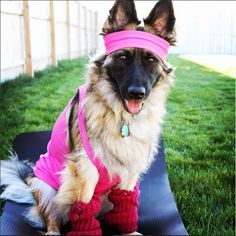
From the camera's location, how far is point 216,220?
2342 mm

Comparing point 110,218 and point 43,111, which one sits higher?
point 43,111

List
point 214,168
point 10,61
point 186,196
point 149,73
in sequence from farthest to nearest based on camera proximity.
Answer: point 10,61 < point 214,168 < point 186,196 < point 149,73

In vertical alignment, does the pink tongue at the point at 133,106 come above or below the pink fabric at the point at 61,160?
above

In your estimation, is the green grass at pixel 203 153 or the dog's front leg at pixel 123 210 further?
the green grass at pixel 203 153

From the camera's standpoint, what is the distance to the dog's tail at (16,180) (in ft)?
7.84

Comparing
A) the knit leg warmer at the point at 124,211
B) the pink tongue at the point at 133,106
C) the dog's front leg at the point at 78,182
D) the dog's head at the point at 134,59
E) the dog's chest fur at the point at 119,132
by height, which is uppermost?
the dog's head at the point at 134,59

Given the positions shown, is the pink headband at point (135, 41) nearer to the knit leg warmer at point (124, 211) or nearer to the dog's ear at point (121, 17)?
the dog's ear at point (121, 17)

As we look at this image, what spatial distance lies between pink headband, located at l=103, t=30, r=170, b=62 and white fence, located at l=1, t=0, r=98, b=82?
3.96m

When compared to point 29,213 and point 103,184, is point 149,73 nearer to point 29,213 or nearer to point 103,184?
point 103,184

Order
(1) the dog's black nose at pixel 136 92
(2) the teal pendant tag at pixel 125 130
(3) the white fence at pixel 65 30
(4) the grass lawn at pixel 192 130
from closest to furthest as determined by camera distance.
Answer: (1) the dog's black nose at pixel 136 92, (2) the teal pendant tag at pixel 125 130, (4) the grass lawn at pixel 192 130, (3) the white fence at pixel 65 30

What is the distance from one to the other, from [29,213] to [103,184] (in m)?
0.50

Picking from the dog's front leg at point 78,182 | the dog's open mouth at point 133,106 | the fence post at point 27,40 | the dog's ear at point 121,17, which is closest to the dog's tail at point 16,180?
the dog's front leg at point 78,182

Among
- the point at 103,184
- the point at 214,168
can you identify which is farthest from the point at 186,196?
the point at 103,184

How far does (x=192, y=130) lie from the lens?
13.8 feet
